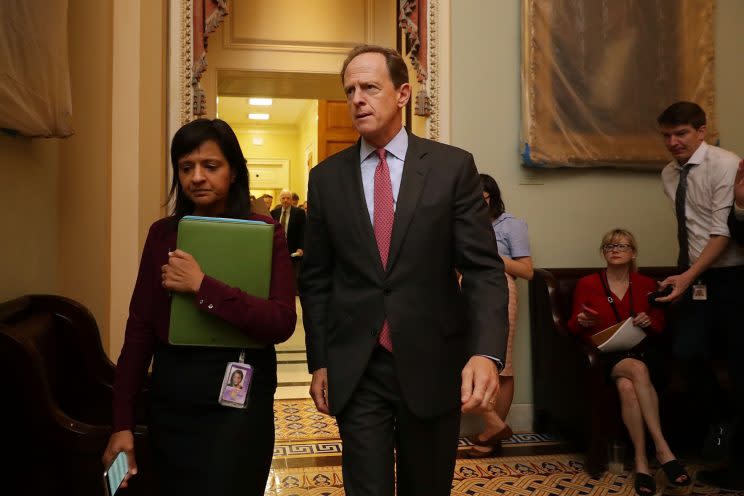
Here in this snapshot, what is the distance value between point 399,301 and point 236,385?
1.51ft

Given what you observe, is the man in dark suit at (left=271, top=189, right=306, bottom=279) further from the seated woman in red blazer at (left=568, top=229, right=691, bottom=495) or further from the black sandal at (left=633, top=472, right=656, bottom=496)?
the black sandal at (left=633, top=472, right=656, bottom=496)

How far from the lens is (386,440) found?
1741 millimetres

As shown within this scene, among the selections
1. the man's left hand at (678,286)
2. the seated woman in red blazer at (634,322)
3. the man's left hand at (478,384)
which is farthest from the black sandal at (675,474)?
the man's left hand at (478,384)

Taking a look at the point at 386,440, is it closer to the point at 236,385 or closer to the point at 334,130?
the point at 236,385

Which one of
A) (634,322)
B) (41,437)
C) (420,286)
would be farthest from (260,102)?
(420,286)

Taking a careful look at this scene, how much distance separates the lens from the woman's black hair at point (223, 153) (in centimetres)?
172

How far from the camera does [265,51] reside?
6020 mm

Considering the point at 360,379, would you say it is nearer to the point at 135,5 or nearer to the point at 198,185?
the point at 198,185

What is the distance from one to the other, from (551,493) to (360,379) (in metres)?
2.01

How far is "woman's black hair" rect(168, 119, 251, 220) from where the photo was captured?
172cm

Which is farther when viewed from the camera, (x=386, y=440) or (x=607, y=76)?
(x=607, y=76)

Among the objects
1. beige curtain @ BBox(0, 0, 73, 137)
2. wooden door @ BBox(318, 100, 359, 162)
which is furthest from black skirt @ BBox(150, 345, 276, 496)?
wooden door @ BBox(318, 100, 359, 162)

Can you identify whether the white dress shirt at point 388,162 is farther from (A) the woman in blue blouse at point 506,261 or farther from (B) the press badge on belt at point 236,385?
(A) the woman in blue blouse at point 506,261

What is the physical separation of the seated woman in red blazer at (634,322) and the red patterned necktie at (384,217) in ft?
7.36
